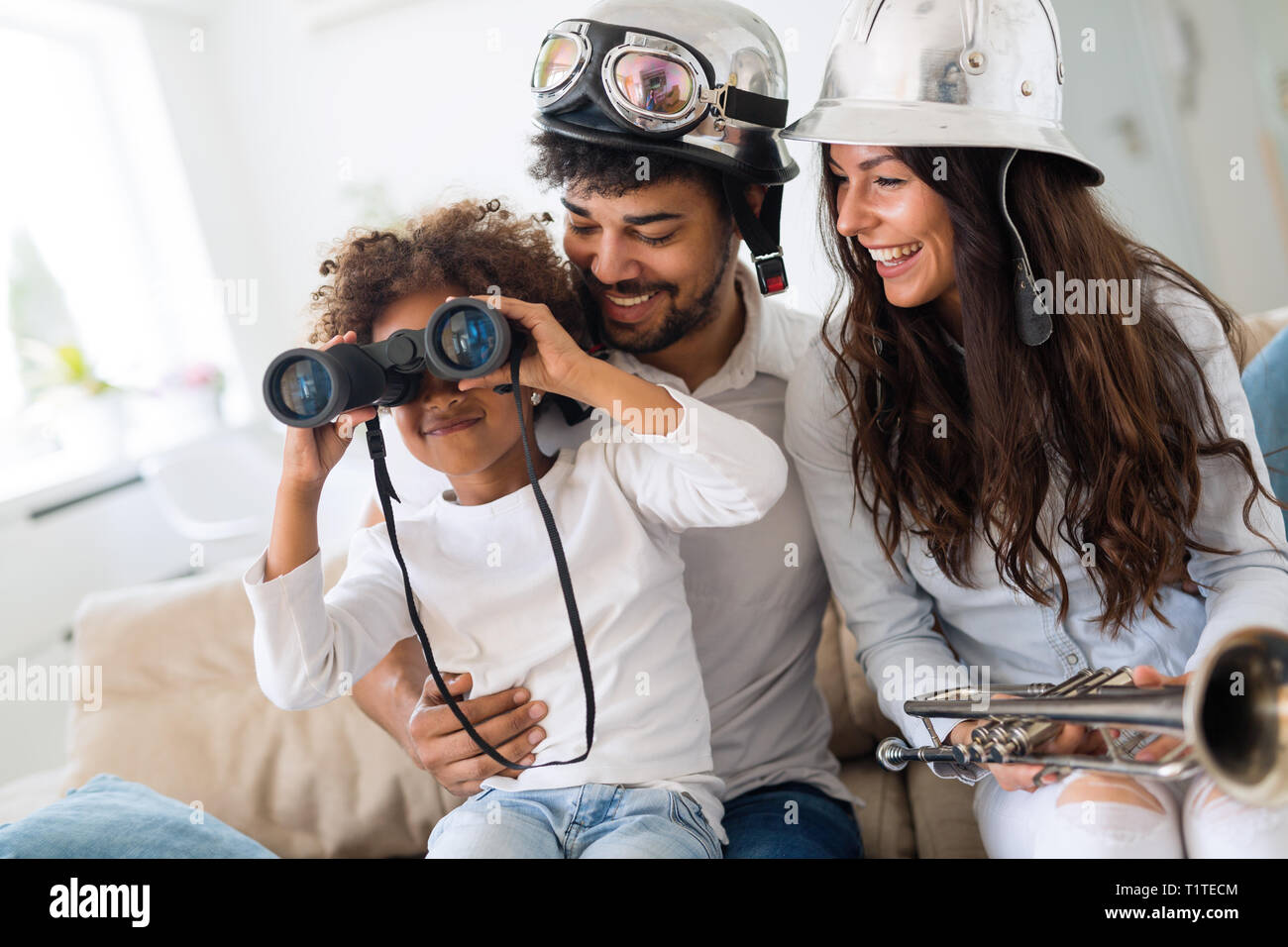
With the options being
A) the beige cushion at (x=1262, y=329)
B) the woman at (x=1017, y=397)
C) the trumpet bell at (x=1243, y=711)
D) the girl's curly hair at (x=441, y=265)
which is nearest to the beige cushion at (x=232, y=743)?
the girl's curly hair at (x=441, y=265)

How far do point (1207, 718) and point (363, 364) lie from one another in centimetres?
87

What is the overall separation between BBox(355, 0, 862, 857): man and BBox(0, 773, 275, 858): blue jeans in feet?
0.91

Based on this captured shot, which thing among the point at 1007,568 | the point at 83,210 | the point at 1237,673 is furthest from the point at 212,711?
the point at 83,210

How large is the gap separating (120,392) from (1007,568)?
12.0 ft

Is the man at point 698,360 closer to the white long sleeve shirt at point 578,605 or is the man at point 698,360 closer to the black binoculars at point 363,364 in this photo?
the white long sleeve shirt at point 578,605

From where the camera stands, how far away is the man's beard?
1501mm

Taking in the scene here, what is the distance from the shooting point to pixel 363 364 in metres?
1.14

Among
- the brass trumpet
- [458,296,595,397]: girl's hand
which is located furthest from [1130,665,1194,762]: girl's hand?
[458,296,595,397]: girl's hand

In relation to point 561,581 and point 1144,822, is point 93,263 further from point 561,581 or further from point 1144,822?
point 1144,822

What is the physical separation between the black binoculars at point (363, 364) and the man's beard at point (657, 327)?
15.3 inches

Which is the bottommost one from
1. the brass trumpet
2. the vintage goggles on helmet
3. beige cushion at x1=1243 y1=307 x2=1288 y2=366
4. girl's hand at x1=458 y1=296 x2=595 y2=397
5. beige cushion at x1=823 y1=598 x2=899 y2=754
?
beige cushion at x1=823 y1=598 x2=899 y2=754

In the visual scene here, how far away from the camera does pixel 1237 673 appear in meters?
0.83

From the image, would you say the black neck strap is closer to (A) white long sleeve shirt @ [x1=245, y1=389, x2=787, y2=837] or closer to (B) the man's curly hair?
(A) white long sleeve shirt @ [x1=245, y1=389, x2=787, y2=837]

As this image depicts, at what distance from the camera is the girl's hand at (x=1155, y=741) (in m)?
0.99
